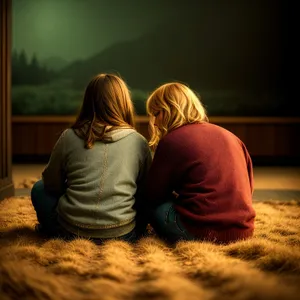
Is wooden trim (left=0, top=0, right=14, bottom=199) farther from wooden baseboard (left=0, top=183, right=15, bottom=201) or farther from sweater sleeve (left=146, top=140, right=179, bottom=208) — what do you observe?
sweater sleeve (left=146, top=140, right=179, bottom=208)

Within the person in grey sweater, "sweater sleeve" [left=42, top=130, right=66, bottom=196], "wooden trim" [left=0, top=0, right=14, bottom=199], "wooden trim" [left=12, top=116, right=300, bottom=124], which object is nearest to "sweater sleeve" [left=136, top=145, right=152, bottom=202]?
the person in grey sweater

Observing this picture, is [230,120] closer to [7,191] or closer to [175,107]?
[7,191]

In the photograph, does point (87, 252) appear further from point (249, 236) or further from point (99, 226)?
point (249, 236)

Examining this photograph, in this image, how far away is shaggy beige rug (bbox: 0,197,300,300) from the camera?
Result: 4.13 ft

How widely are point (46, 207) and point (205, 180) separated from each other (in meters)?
0.67

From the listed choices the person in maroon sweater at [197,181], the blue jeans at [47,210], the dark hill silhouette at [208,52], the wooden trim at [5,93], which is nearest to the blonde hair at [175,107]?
the person in maroon sweater at [197,181]

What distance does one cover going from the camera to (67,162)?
1850 millimetres

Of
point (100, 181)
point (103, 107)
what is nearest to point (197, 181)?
point (100, 181)

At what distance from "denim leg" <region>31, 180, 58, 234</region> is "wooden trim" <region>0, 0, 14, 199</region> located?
41.8 inches

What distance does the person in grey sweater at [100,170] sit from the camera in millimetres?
1778

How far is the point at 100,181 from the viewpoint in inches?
69.8

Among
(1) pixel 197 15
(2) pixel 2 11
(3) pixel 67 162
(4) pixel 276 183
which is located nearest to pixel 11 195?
(2) pixel 2 11

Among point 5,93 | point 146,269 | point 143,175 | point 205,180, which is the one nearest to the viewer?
point 146,269

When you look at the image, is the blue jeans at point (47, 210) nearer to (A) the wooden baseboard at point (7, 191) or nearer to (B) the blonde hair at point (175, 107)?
(B) the blonde hair at point (175, 107)
